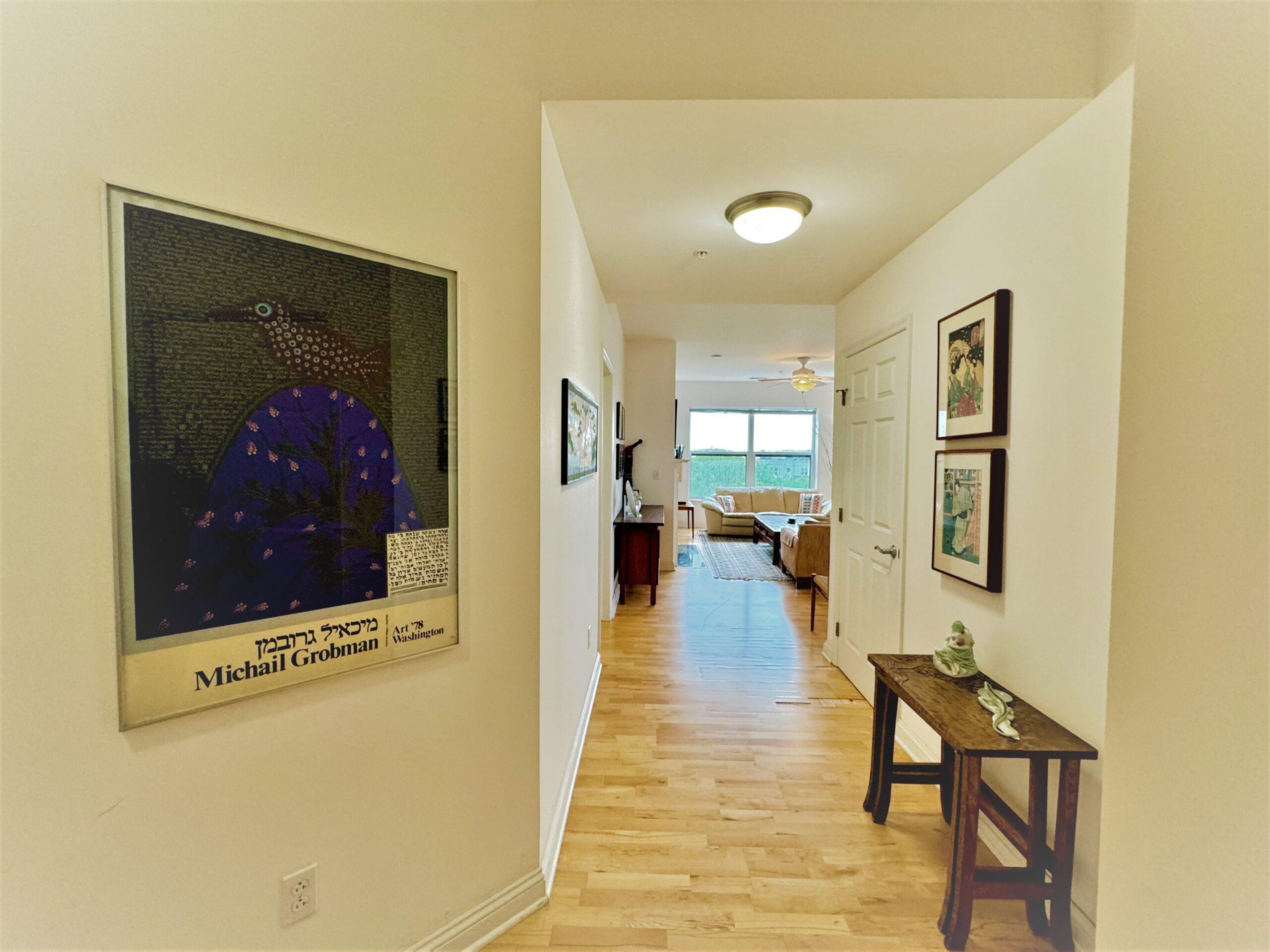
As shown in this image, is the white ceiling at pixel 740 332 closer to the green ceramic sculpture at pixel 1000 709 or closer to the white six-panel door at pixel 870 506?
the white six-panel door at pixel 870 506

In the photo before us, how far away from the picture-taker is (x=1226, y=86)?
0.45 m

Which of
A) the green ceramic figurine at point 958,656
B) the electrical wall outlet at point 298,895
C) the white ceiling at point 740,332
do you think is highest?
the white ceiling at point 740,332

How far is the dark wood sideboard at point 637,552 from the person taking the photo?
460 cm

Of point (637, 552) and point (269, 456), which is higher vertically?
point (269, 456)

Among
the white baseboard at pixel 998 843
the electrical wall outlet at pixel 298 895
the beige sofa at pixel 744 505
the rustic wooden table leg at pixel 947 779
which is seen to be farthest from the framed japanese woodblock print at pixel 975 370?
the beige sofa at pixel 744 505

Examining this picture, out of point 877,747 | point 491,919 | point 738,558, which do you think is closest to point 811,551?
point 738,558

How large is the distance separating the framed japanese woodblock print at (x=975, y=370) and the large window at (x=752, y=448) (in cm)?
768

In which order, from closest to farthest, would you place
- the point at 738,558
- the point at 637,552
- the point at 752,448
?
1. the point at 637,552
2. the point at 738,558
3. the point at 752,448

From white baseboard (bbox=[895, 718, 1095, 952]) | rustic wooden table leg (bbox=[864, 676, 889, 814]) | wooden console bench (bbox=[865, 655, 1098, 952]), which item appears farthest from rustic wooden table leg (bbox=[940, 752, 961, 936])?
rustic wooden table leg (bbox=[864, 676, 889, 814])

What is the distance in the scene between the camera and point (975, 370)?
1884 mm

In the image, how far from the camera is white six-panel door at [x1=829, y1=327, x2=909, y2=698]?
253 centimetres

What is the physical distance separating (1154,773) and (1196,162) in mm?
597

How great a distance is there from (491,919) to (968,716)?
1.50 meters

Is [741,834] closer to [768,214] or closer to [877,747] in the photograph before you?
[877,747]
